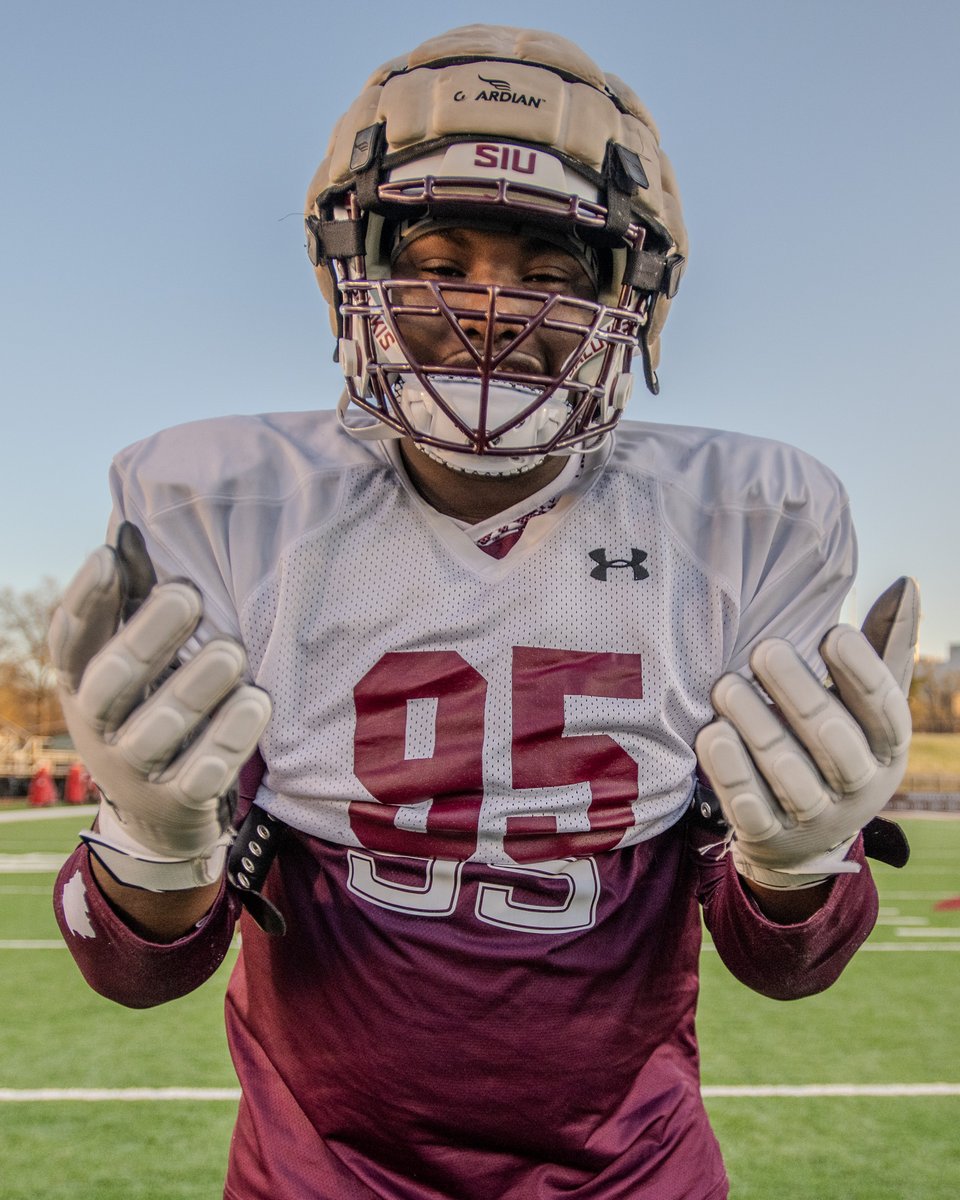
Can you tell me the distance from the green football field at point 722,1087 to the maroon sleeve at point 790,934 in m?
1.95

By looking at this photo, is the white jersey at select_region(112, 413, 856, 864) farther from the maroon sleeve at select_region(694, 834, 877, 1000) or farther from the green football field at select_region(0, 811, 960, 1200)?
the green football field at select_region(0, 811, 960, 1200)

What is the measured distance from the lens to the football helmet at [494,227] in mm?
1529

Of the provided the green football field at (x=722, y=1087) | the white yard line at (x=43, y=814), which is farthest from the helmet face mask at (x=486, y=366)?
the white yard line at (x=43, y=814)

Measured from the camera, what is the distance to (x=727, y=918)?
1.52 m

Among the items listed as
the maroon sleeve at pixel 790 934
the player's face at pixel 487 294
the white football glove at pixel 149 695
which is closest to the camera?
the white football glove at pixel 149 695

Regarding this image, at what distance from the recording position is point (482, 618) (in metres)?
1.57

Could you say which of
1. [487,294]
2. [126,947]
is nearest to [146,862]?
[126,947]

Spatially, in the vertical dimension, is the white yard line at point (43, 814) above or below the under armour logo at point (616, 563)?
below

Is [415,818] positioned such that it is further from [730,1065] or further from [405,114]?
[730,1065]

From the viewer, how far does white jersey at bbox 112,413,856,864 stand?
1528 mm

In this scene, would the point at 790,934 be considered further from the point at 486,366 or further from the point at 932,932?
the point at 932,932

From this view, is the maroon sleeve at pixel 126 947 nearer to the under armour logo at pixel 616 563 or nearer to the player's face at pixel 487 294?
the under armour logo at pixel 616 563

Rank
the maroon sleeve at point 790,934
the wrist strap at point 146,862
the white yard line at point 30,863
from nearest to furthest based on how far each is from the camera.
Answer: the wrist strap at point 146,862
the maroon sleeve at point 790,934
the white yard line at point 30,863

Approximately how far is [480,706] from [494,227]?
67 cm
